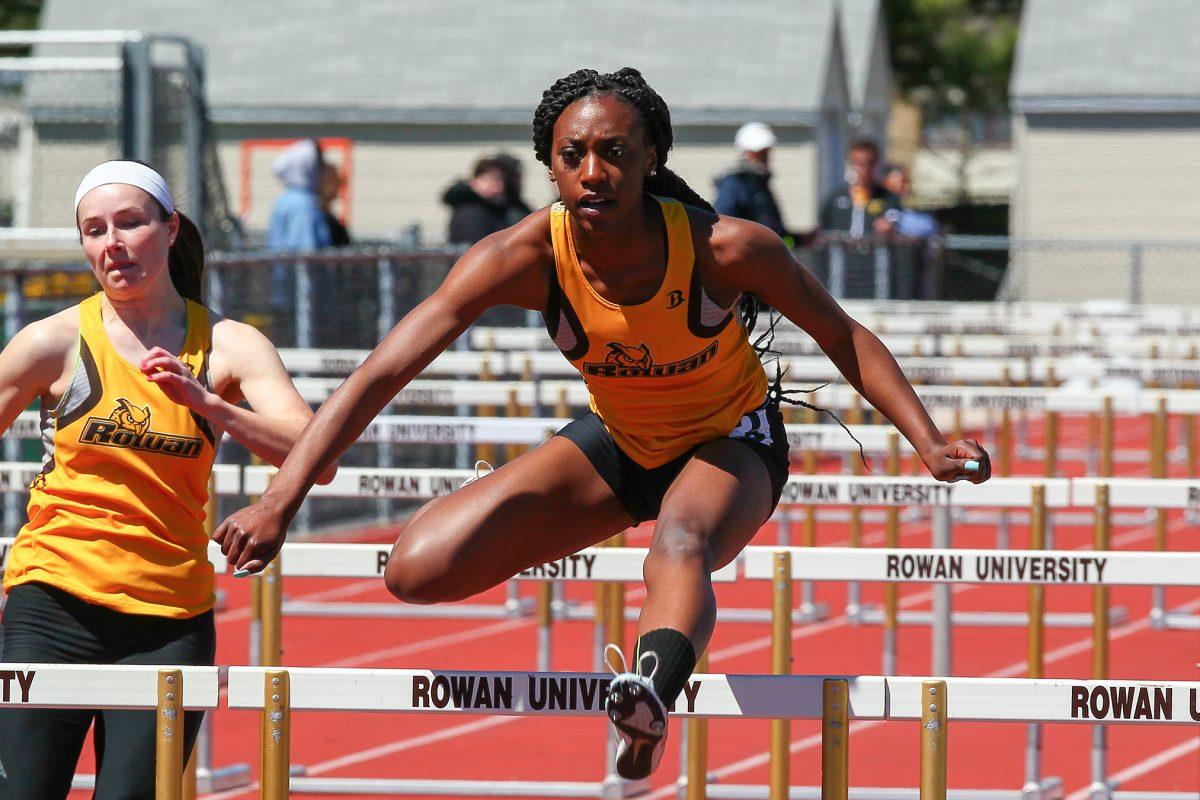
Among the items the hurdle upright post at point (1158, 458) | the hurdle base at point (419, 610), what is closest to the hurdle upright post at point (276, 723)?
the hurdle base at point (419, 610)

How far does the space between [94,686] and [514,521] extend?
38.1 inches

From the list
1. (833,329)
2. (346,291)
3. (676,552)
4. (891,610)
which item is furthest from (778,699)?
(346,291)

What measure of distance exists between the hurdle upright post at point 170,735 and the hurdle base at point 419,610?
5.91m

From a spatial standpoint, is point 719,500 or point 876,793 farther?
point 876,793

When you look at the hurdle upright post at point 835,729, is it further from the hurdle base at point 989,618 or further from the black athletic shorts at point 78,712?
the hurdle base at point 989,618

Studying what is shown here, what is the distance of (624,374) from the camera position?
4320 mm

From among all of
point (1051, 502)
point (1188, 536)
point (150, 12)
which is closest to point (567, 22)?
point (150, 12)

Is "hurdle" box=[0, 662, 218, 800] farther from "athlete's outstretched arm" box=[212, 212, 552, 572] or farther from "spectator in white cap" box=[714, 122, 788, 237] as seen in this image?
"spectator in white cap" box=[714, 122, 788, 237]

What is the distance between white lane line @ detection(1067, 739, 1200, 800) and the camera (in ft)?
Result: 22.3

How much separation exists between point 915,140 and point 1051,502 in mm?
47044

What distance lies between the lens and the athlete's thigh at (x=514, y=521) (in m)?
4.25

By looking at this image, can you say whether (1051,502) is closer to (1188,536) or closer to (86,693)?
(86,693)

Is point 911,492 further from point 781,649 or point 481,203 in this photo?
point 481,203

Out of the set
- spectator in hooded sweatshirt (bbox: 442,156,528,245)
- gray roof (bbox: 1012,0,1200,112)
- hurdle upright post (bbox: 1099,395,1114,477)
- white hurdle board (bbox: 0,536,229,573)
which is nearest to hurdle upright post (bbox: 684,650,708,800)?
white hurdle board (bbox: 0,536,229,573)
